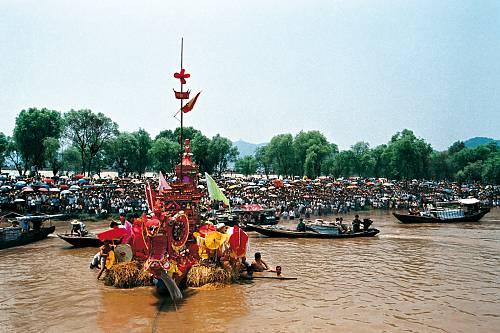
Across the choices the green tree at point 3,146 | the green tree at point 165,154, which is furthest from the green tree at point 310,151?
the green tree at point 3,146

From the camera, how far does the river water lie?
1232 cm

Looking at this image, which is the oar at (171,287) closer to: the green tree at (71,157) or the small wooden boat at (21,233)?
the small wooden boat at (21,233)

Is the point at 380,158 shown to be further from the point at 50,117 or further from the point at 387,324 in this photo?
the point at 387,324

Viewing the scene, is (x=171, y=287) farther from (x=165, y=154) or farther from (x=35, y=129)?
(x=165, y=154)

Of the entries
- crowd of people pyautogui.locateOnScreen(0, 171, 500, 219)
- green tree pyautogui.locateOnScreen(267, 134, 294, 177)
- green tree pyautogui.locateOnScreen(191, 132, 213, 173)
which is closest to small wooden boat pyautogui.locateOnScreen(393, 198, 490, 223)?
crowd of people pyautogui.locateOnScreen(0, 171, 500, 219)

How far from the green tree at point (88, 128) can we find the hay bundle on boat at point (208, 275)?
50.4 meters

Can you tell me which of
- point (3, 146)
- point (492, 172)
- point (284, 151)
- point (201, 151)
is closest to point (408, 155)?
point (492, 172)

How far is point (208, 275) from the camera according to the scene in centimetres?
1585

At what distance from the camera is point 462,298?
49.0 feet

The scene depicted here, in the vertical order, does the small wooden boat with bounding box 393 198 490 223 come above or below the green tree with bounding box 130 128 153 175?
below

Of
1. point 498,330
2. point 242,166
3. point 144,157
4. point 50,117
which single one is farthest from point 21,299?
point 242,166

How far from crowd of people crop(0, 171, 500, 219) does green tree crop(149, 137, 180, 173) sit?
2826 cm

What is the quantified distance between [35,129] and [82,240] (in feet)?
147

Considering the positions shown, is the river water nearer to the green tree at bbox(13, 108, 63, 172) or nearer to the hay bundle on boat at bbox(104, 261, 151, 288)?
the hay bundle on boat at bbox(104, 261, 151, 288)
